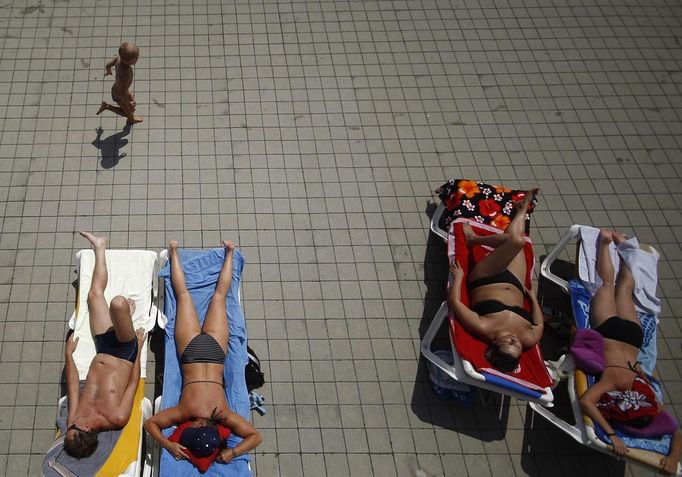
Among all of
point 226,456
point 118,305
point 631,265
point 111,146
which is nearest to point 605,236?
point 631,265

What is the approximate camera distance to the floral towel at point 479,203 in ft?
20.5

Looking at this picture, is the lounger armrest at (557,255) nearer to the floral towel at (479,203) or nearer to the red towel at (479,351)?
the floral towel at (479,203)

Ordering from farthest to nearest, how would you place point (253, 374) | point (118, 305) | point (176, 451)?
point (253, 374) < point (118, 305) < point (176, 451)

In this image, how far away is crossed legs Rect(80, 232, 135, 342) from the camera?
15.6 feet

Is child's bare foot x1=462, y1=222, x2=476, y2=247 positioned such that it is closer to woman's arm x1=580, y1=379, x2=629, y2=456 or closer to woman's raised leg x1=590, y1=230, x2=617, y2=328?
woman's raised leg x1=590, y1=230, x2=617, y2=328

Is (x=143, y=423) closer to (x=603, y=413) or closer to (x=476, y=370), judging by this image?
(x=476, y=370)

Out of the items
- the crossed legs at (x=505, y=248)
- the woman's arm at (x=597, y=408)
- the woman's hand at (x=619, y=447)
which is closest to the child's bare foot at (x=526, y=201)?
the crossed legs at (x=505, y=248)

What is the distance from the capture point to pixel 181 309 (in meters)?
5.36

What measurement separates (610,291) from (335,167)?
11.2ft

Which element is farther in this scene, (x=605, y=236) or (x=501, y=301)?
(x=605, y=236)

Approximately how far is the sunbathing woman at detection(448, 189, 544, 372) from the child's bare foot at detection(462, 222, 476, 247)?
13 mm

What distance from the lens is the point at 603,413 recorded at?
522 cm

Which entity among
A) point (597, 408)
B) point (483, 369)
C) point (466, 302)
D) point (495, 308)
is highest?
point (495, 308)

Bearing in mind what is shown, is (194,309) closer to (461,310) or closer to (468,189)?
(461,310)
